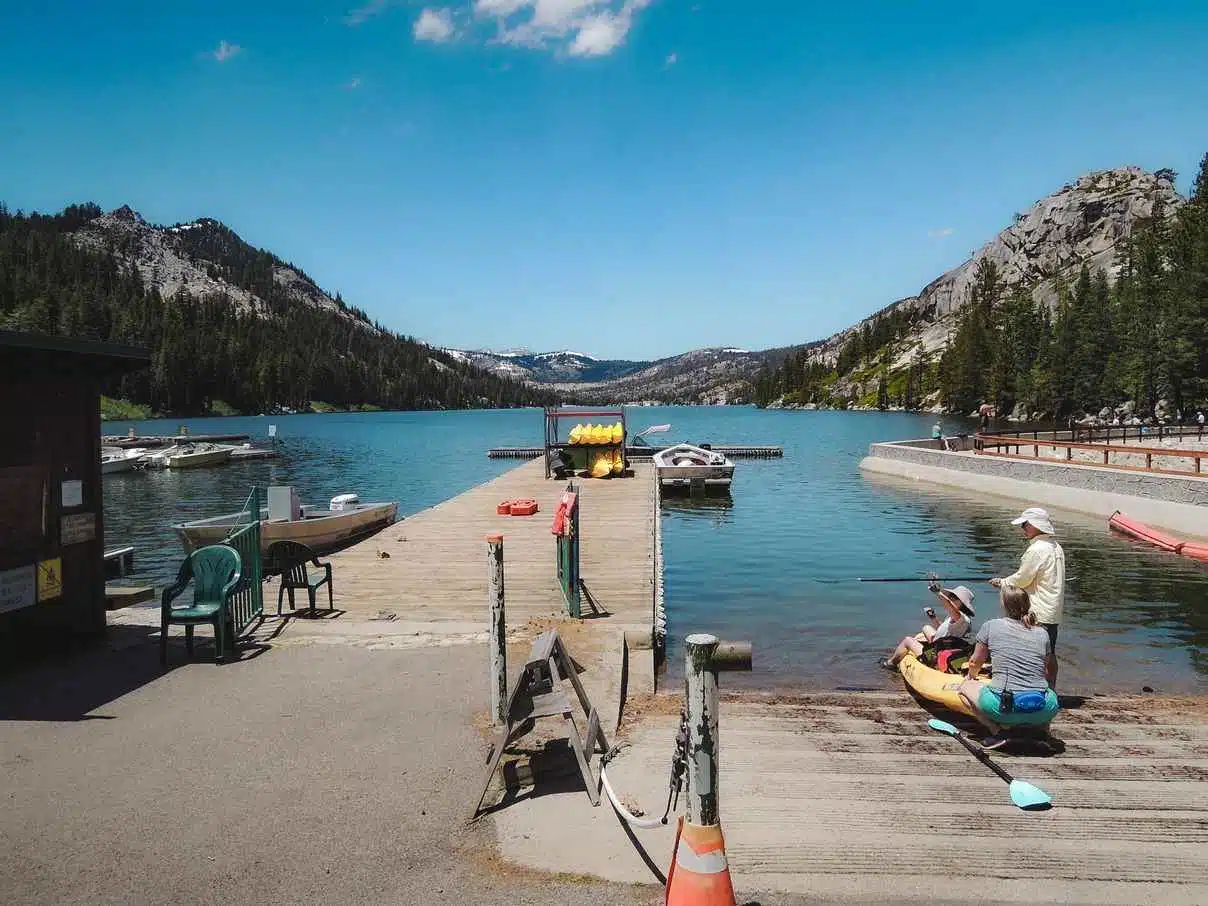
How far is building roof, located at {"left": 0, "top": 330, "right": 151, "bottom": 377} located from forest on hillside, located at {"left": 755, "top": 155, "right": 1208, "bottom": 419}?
81018mm

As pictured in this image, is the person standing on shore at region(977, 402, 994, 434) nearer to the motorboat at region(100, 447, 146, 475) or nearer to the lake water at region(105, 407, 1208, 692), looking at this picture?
the lake water at region(105, 407, 1208, 692)

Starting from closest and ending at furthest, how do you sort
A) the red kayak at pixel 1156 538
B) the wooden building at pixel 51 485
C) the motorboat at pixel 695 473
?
the wooden building at pixel 51 485, the red kayak at pixel 1156 538, the motorboat at pixel 695 473

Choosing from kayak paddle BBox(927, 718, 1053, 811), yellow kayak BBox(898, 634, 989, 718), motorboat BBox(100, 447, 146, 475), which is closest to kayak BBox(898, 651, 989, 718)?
yellow kayak BBox(898, 634, 989, 718)

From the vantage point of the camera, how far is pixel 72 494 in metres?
9.08

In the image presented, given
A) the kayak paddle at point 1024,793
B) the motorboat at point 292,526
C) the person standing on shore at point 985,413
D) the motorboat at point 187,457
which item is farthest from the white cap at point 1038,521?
the motorboat at point 187,457

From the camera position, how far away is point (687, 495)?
36.3 meters

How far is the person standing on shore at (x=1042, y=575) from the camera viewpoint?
845 centimetres

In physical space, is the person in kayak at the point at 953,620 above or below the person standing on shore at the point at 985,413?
below

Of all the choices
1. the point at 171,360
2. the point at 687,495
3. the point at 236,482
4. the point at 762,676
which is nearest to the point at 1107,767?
the point at 762,676

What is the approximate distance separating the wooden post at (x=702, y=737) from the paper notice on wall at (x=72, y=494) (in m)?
8.57

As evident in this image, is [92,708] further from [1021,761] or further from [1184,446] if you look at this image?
[1184,446]

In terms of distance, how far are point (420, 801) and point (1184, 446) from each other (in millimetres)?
45855

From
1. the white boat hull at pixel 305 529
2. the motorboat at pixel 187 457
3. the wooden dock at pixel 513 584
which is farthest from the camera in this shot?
the motorboat at pixel 187 457

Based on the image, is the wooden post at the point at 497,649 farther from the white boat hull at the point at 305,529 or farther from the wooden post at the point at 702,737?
the white boat hull at the point at 305,529
